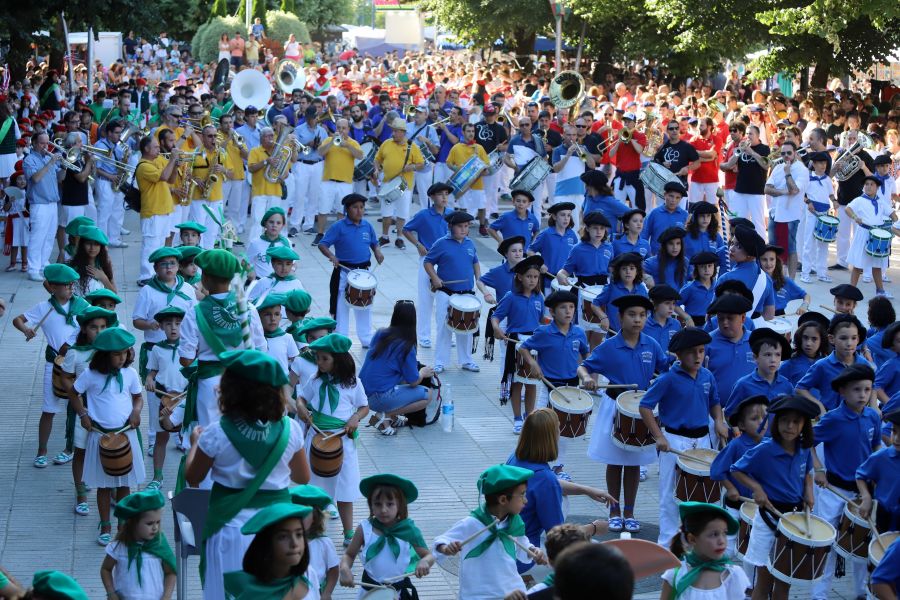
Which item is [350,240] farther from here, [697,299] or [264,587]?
[264,587]

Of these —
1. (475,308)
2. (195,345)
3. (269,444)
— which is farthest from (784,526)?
(475,308)

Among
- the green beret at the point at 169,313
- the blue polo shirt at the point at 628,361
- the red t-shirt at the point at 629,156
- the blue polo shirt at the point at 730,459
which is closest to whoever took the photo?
the blue polo shirt at the point at 730,459

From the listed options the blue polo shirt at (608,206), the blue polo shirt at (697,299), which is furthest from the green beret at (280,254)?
the blue polo shirt at (608,206)

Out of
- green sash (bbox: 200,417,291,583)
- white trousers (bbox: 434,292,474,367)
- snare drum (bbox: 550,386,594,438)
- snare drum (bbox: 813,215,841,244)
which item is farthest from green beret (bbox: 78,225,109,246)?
snare drum (bbox: 813,215,841,244)

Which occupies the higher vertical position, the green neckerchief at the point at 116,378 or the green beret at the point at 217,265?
the green beret at the point at 217,265

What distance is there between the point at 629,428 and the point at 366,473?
246cm

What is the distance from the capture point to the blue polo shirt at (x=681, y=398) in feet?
29.8

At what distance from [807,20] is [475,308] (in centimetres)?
1404

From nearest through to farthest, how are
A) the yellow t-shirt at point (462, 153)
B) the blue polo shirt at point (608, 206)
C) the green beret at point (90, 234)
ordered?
the green beret at point (90, 234) < the blue polo shirt at point (608, 206) < the yellow t-shirt at point (462, 153)

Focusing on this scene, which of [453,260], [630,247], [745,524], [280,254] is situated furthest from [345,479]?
[630,247]

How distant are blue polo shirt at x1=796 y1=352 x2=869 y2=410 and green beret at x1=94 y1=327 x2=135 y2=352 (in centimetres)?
494

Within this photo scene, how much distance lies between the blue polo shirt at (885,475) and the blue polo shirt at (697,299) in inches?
179

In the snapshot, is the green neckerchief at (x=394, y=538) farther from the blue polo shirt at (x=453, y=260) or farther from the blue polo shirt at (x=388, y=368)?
the blue polo shirt at (x=453, y=260)

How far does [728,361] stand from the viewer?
10.2 metres
